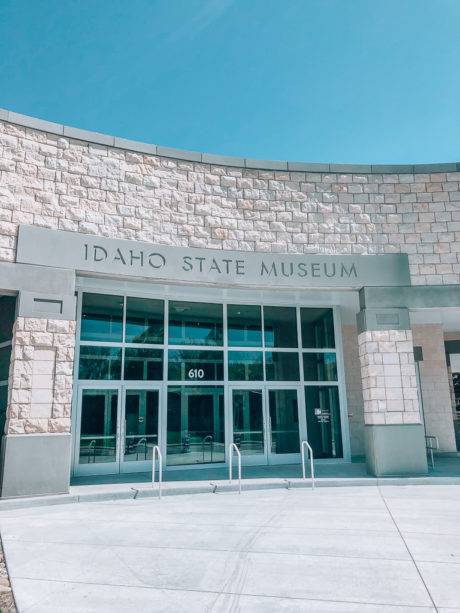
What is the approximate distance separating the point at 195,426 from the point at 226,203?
227 inches

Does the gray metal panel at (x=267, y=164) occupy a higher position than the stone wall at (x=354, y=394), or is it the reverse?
the gray metal panel at (x=267, y=164)

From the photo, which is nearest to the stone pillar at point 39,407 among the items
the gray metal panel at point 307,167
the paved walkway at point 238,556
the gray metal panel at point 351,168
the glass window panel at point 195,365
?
the paved walkway at point 238,556

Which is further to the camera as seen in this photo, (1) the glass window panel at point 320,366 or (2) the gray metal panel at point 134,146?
(1) the glass window panel at point 320,366

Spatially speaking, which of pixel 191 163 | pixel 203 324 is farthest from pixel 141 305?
pixel 191 163

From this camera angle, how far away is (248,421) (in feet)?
42.4

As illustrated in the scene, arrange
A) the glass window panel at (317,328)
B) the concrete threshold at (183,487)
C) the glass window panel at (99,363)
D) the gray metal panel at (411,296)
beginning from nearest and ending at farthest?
the concrete threshold at (183,487), the gray metal panel at (411,296), the glass window panel at (99,363), the glass window panel at (317,328)

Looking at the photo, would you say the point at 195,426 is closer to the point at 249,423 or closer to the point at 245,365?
the point at 249,423

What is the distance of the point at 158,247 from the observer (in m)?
10.7

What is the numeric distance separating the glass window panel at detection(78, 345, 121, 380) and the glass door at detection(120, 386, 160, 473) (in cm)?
58

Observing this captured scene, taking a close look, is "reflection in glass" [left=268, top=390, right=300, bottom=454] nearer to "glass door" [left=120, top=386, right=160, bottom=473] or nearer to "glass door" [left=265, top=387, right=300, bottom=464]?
"glass door" [left=265, top=387, right=300, bottom=464]

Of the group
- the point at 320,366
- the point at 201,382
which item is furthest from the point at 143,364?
the point at 320,366

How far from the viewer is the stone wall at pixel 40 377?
29.4 feet

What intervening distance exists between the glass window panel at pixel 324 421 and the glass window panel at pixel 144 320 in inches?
178

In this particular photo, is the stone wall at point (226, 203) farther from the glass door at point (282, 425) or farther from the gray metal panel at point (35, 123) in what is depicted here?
the glass door at point (282, 425)
